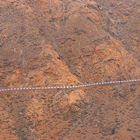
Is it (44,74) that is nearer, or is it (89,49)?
(44,74)

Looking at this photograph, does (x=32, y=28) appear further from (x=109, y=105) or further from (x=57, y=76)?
(x=109, y=105)

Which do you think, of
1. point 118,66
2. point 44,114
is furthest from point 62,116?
point 118,66

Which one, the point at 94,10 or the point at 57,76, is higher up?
the point at 94,10

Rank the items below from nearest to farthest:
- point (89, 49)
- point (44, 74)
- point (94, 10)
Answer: point (44, 74) < point (89, 49) < point (94, 10)

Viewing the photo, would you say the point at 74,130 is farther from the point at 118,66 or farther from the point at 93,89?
the point at 118,66

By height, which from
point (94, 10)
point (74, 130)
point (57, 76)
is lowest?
point (74, 130)

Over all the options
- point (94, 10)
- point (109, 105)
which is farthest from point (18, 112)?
point (94, 10)

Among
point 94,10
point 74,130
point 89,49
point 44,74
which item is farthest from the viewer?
point 94,10
